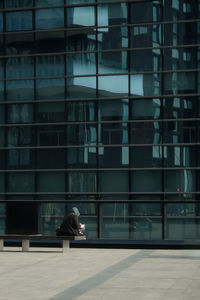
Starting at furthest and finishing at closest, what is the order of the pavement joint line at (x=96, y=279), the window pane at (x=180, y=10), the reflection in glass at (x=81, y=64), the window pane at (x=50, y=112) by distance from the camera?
the window pane at (x=50, y=112)
the reflection in glass at (x=81, y=64)
the window pane at (x=180, y=10)
the pavement joint line at (x=96, y=279)

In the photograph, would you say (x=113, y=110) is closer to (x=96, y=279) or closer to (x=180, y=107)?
(x=180, y=107)

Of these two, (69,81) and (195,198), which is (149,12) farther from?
(195,198)

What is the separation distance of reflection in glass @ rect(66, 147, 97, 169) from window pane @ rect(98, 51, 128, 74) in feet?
9.91

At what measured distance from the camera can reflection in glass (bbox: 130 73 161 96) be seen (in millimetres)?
24078

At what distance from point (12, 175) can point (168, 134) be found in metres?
6.23

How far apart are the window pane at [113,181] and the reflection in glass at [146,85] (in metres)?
3.04

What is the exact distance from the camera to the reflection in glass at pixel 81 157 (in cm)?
2455

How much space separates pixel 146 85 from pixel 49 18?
4665mm

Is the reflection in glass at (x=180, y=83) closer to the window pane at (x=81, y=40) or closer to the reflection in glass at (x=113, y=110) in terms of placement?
the reflection in glass at (x=113, y=110)

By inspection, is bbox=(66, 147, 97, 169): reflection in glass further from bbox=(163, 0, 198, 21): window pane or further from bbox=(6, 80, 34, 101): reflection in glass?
bbox=(163, 0, 198, 21): window pane

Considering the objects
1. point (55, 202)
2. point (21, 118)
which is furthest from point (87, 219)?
point (21, 118)

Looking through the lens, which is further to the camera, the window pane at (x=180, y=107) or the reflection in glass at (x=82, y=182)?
the reflection in glass at (x=82, y=182)

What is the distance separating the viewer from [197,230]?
23203 millimetres

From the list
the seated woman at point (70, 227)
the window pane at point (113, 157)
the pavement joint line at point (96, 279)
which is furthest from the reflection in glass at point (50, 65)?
the pavement joint line at point (96, 279)
